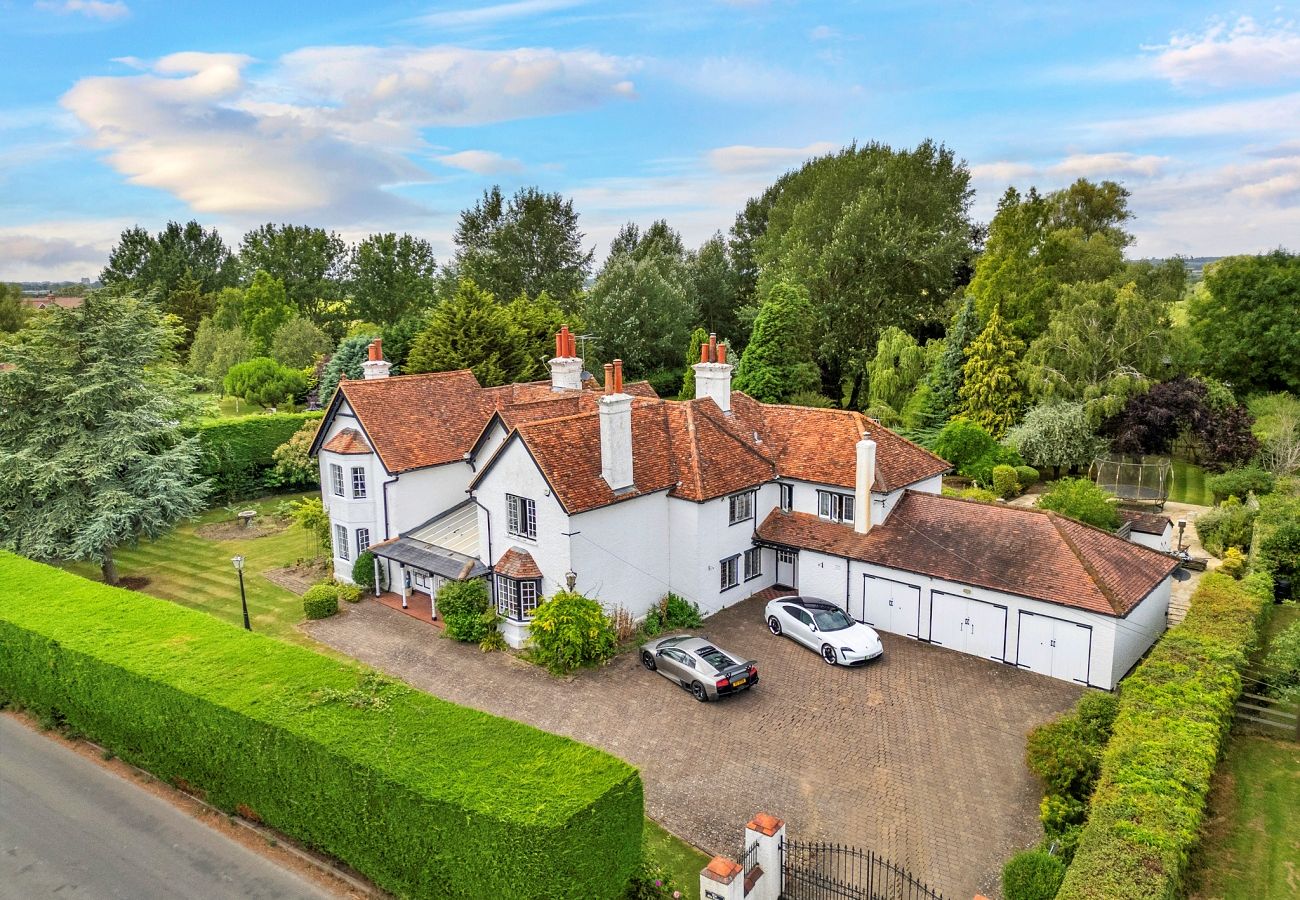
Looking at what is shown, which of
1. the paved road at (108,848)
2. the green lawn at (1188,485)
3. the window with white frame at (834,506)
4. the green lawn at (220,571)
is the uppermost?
the window with white frame at (834,506)

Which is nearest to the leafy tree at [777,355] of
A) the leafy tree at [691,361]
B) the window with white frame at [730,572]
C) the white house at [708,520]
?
the leafy tree at [691,361]

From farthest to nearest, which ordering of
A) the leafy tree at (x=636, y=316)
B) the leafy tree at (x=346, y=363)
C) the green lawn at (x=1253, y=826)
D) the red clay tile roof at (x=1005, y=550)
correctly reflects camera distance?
the leafy tree at (x=636, y=316)
the leafy tree at (x=346, y=363)
the red clay tile roof at (x=1005, y=550)
the green lawn at (x=1253, y=826)

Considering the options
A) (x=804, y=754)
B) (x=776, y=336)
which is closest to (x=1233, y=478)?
(x=776, y=336)

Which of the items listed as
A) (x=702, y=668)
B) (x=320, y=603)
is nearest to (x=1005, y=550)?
(x=702, y=668)

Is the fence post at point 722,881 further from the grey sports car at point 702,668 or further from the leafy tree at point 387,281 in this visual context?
the leafy tree at point 387,281

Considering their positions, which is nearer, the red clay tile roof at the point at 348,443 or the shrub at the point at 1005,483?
the red clay tile roof at the point at 348,443

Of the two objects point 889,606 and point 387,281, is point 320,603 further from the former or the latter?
point 387,281

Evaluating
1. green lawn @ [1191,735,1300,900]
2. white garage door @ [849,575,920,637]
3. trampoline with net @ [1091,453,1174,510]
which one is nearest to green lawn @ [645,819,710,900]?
green lawn @ [1191,735,1300,900]
